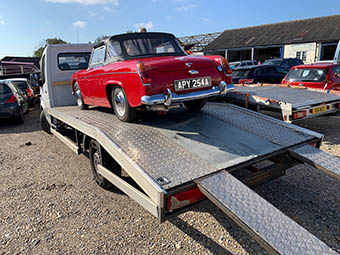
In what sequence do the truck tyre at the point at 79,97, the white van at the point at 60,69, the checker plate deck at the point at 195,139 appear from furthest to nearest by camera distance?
the white van at the point at 60,69, the truck tyre at the point at 79,97, the checker plate deck at the point at 195,139

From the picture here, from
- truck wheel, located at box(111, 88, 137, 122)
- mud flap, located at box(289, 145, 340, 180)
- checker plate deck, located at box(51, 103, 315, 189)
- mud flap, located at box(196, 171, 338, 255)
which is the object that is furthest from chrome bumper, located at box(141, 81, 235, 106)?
mud flap, located at box(289, 145, 340, 180)

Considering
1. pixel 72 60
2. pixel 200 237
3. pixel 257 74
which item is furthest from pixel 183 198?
pixel 257 74

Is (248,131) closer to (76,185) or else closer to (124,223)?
(124,223)

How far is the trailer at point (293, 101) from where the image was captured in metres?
5.19

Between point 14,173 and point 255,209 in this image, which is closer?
point 255,209

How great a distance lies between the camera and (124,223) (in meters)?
3.25

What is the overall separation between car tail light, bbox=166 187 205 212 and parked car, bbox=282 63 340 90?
6.74 metres

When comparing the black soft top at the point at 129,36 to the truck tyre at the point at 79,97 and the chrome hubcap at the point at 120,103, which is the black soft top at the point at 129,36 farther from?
the truck tyre at the point at 79,97

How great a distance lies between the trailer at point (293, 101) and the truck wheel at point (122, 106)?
3186 millimetres

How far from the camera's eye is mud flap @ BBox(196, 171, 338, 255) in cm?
194

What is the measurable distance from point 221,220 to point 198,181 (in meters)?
1.07

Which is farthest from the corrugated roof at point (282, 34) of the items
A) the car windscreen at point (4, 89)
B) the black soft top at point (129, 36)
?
the car windscreen at point (4, 89)

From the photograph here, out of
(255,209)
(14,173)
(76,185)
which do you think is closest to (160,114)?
(76,185)

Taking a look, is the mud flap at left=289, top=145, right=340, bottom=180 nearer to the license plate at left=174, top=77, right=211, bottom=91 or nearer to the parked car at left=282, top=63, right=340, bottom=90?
the license plate at left=174, top=77, right=211, bottom=91
